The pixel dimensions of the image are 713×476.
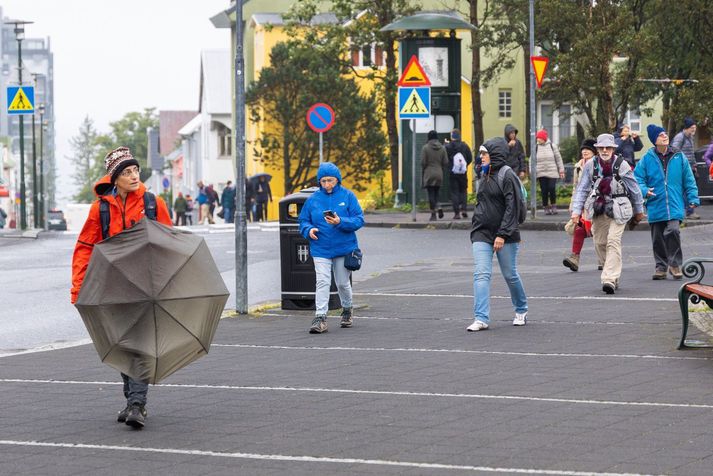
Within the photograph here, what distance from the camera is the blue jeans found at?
42.1ft

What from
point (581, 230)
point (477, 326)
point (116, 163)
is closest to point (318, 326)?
point (477, 326)

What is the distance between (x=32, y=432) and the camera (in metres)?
8.27

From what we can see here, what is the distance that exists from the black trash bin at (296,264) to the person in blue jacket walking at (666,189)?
4087mm

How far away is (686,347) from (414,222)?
18.9 meters

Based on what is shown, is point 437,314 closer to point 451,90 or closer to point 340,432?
point 340,432

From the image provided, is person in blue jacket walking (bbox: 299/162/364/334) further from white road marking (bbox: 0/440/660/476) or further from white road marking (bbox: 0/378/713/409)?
white road marking (bbox: 0/440/660/476)

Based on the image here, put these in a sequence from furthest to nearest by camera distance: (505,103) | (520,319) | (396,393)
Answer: (505,103), (520,319), (396,393)

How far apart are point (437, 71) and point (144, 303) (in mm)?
26957

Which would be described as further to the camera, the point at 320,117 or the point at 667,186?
the point at 320,117

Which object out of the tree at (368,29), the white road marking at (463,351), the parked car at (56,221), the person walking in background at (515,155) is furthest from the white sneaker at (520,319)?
the parked car at (56,221)

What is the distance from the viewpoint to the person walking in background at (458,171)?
29656mm

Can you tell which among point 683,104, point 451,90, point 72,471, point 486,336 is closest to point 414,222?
point 451,90

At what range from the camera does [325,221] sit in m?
13.2

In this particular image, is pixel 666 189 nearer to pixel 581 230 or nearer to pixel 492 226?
pixel 581 230
